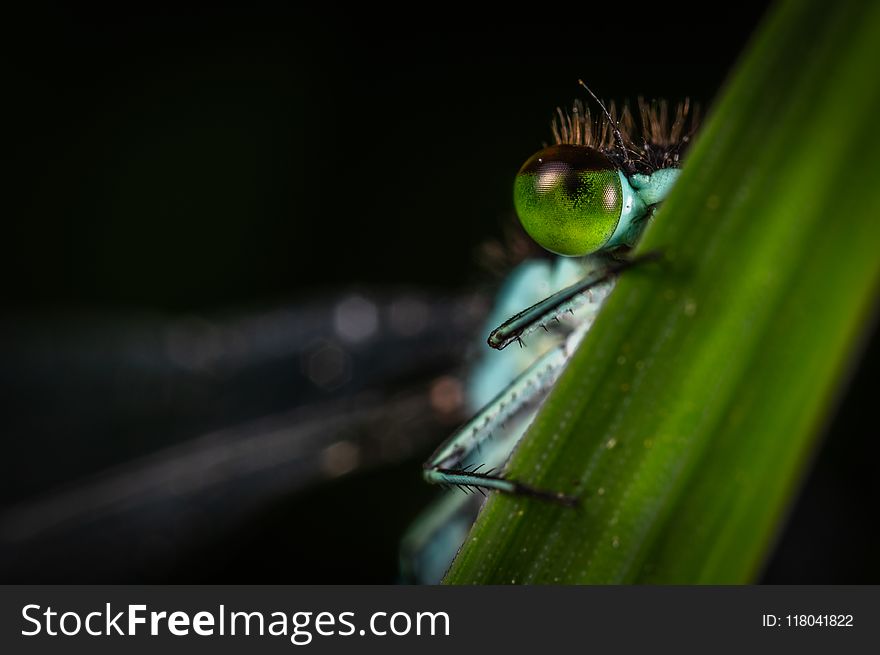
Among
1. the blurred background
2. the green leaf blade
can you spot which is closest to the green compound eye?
the green leaf blade

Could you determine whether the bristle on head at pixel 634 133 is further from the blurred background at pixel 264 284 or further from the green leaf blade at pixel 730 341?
the blurred background at pixel 264 284

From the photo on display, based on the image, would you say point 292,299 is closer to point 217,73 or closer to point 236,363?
point 236,363

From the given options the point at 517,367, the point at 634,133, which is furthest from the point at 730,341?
the point at 517,367

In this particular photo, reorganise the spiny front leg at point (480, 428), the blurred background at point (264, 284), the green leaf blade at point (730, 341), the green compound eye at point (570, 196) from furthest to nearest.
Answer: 1. the blurred background at point (264, 284)
2. the spiny front leg at point (480, 428)
3. the green compound eye at point (570, 196)
4. the green leaf blade at point (730, 341)

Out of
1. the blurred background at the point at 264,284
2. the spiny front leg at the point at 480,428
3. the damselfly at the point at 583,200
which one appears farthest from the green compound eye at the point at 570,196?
the blurred background at the point at 264,284

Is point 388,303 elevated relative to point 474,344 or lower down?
elevated

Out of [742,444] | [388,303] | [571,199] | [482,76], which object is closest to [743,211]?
[742,444]

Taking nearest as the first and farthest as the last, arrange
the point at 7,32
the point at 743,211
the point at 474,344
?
the point at 743,211
the point at 474,344
the point at 7,32

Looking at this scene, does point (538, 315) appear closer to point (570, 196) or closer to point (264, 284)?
point (570, 196)
